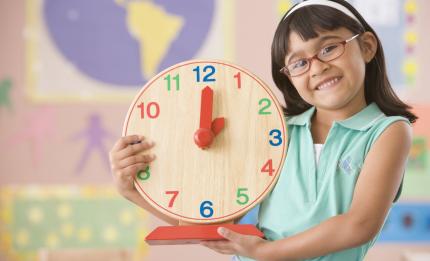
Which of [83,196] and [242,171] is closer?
[242,171]

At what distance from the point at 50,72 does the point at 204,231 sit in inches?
72.3

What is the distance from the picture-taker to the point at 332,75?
42.1 inches

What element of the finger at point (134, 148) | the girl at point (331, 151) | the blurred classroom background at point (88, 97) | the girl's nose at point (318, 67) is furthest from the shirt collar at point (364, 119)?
the blurred classroom background at point (88, 97)

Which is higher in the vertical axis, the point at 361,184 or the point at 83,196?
the point at 361,184

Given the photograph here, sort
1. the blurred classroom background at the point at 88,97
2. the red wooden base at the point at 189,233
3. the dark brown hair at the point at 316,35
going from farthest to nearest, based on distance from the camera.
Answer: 1. the blurred classroom background at the point at 88,97
2. the dark brown hair at the point at 316,35
3. the red wooden base at the point at 189,233

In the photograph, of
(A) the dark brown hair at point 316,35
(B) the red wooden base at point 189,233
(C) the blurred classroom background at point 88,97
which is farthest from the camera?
(C) the blurred classroom background at point 88,97

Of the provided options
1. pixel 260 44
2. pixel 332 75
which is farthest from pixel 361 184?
pixel 260 44

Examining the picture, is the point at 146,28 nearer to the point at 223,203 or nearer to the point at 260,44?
the point at 260,44

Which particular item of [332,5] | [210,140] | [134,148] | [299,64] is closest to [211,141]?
[210,140]

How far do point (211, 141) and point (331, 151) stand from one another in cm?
25

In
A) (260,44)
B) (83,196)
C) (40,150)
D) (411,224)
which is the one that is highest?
(260,44)

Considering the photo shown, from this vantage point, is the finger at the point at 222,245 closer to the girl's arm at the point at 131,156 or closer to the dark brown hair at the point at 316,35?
the girl's arm at the point at 131,156

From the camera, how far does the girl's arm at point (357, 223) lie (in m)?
0.98

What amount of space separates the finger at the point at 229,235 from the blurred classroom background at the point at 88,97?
168 cm
